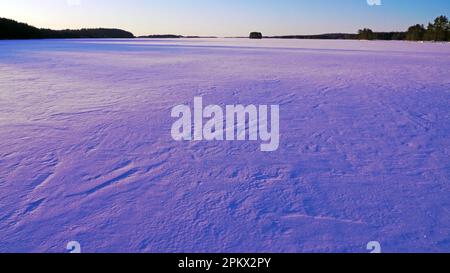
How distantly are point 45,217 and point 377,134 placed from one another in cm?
334

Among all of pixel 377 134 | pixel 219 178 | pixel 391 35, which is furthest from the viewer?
pixel 391 35

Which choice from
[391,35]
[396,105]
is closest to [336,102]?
[396,105]

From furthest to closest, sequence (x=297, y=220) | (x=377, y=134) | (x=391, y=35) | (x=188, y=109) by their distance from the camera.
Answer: (x=391, y=35)
(x=188, y=109)
(x=377, y=134)
(x=297, y=220)

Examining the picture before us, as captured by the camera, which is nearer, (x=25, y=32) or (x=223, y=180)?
(x=223, y=180)

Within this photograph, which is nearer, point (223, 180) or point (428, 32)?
point (223, 180)

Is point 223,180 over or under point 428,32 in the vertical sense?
under

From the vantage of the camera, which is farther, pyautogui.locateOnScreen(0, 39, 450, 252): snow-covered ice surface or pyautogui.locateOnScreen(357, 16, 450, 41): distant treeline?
pyautogui.locateOnScreen(357, 16, 450, 41): distant treeline

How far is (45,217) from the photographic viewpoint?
1.98 metres

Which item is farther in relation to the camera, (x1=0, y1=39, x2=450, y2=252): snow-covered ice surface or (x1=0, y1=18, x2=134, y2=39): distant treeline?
(x1=0, y1=18, x2=134, y2=39): distant treeline

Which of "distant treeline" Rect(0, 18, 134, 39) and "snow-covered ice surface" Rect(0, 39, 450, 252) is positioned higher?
"distant treeline" Rect(0, 18, 134, 39)

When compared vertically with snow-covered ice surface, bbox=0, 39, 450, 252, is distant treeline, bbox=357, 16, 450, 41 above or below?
above

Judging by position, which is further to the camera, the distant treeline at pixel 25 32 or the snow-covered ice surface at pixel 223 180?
the distant treeline at pixel 25 32
